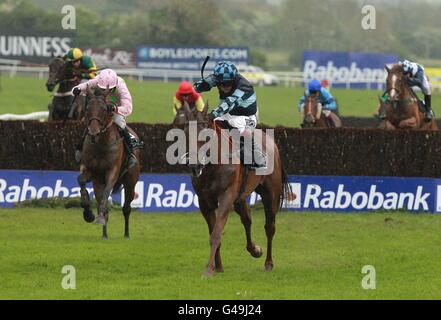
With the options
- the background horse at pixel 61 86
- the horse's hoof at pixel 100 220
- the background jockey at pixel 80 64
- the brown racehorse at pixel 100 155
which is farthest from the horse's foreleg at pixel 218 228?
the background horse at pixel 61 86

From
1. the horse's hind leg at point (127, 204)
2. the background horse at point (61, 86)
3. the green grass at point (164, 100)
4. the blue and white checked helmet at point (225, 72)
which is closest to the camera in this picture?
the blue and white checked helmet at point (225, 72)

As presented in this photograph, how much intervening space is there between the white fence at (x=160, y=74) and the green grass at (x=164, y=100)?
1.65 ft

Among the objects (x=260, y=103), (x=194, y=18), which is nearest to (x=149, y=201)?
(x=260, y=103)

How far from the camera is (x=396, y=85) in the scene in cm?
1814

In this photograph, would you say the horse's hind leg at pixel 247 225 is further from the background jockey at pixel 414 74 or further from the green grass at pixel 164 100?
the green grass at pixel 164 100

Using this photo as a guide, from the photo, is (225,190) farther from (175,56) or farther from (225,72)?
(175,56)

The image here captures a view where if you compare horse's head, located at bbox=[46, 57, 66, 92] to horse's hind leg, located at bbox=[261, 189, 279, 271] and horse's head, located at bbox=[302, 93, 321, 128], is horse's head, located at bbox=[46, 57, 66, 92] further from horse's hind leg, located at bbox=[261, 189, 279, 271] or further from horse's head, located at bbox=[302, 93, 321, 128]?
horse's hind leg, located at bbox=[261, 189, 279, 271]

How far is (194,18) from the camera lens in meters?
44.5

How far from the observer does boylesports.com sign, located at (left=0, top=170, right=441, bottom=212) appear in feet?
53.9

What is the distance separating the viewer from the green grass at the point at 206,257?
9695mm

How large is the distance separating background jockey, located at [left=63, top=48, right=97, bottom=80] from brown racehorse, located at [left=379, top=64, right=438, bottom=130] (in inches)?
187

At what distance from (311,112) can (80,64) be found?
3.92 meters

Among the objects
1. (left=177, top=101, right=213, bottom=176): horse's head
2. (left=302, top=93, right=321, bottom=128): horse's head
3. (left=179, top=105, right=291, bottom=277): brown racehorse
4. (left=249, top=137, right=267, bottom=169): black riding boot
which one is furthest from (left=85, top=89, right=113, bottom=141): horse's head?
(left=302, top=93, right=321, bottom=128): horse's head

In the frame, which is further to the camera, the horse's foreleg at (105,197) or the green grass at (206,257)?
the horse's foreleg at (105,197)
